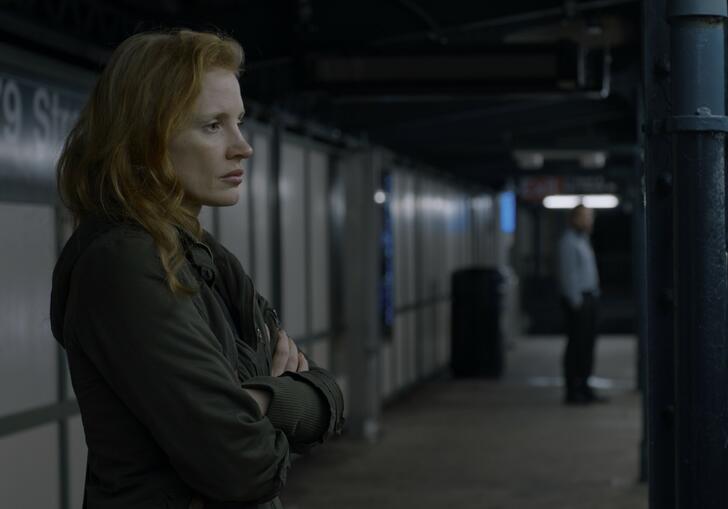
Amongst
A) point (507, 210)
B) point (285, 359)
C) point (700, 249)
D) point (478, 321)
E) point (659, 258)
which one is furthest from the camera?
point (507, 210)

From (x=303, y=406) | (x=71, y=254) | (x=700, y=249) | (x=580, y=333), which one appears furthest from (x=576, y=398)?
(x=71, y=254)

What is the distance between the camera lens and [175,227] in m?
1.67

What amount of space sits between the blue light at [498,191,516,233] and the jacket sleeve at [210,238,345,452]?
1788 centimetres

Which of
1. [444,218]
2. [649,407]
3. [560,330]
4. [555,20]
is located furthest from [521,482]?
[560,330]

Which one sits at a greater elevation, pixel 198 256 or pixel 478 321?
pixel 198 256

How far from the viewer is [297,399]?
Answer: 1790mm

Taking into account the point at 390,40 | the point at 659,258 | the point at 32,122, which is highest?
the point at 390,40

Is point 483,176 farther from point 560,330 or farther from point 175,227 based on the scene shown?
point 175,227

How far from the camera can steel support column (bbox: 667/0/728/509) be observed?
7.55 ft

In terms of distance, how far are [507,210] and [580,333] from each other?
31.2ft

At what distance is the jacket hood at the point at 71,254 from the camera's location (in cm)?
163

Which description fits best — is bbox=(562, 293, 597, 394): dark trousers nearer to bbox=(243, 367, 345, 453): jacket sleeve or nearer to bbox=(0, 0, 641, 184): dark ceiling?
bbox=(0, 0, 641, 184): dark ceiling

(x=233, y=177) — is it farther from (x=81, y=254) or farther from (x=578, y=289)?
(x=578, y=289)

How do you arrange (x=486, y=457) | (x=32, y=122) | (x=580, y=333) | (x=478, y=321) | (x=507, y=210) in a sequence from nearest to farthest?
(x=32, y=122)
(x=486, y=457)
(x=580, y=333)
(x=478, y=321)
(x=507, y=210)
